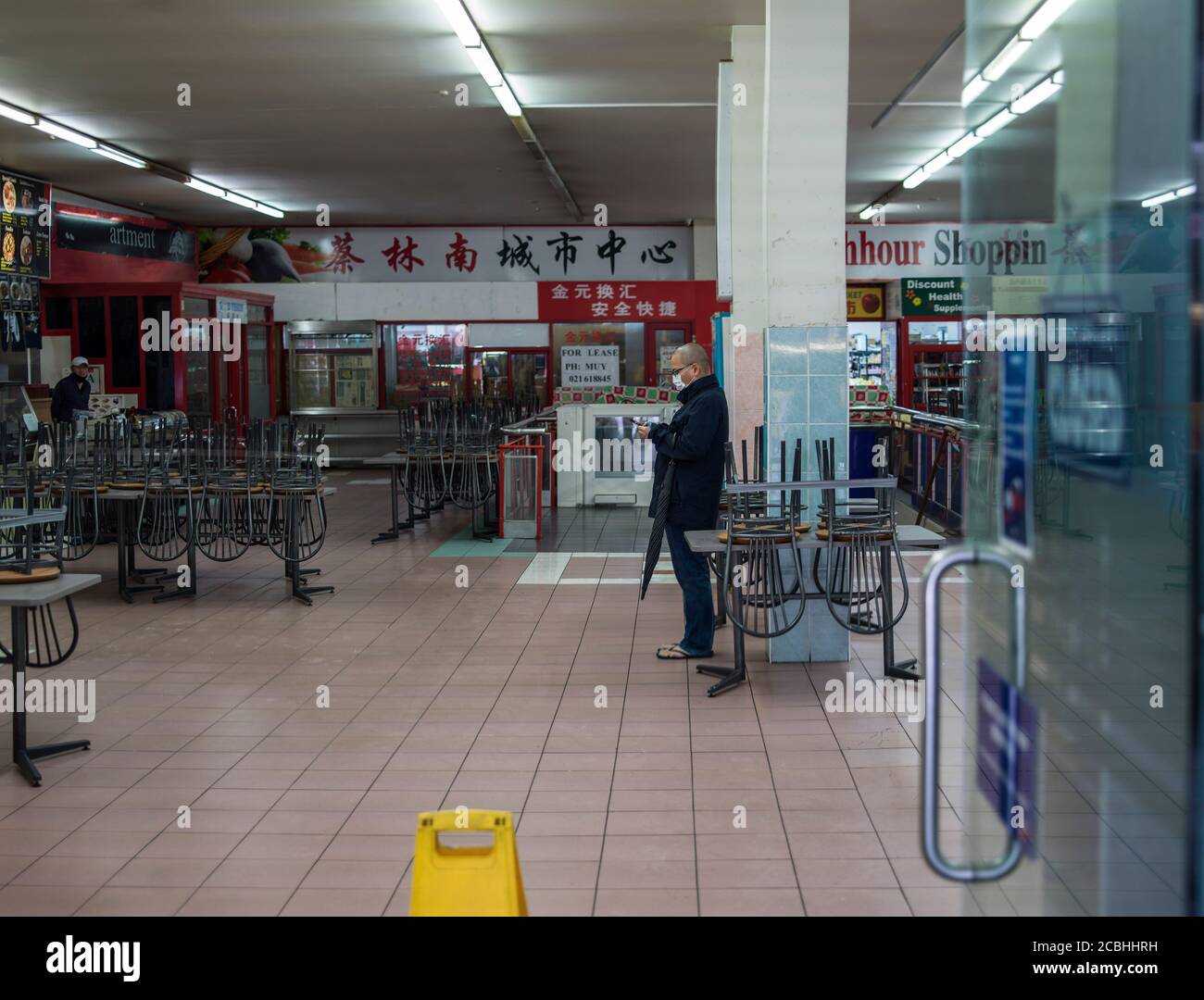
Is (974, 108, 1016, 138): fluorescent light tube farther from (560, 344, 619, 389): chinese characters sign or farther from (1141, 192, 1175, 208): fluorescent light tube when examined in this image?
(560, 344, 619, 389): chinese characters sign

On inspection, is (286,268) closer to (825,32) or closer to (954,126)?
(954,126)

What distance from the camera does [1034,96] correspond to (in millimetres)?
2178

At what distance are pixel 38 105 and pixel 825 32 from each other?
8217 mm

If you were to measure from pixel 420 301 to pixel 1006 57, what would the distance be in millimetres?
17624

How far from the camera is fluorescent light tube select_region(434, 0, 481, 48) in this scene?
8.64 metres

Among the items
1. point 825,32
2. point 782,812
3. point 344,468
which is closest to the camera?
point 782,812

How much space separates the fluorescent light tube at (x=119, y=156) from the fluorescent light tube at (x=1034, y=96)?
43.0 ft

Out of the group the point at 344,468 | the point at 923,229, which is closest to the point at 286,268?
the point at 344,468

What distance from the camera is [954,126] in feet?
45.0

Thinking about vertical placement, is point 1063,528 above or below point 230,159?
below

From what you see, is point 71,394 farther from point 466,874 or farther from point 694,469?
point 466,874

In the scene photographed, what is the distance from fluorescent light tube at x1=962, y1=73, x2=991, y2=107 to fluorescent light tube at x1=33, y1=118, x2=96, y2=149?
11.7 metres

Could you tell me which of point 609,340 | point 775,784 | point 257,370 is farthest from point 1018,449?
point 257,370

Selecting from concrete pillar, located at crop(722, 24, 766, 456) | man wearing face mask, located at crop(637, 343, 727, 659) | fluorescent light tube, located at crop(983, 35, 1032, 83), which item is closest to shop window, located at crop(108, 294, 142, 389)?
concrete pillar, located at crop(722, 24, 766, 456)
